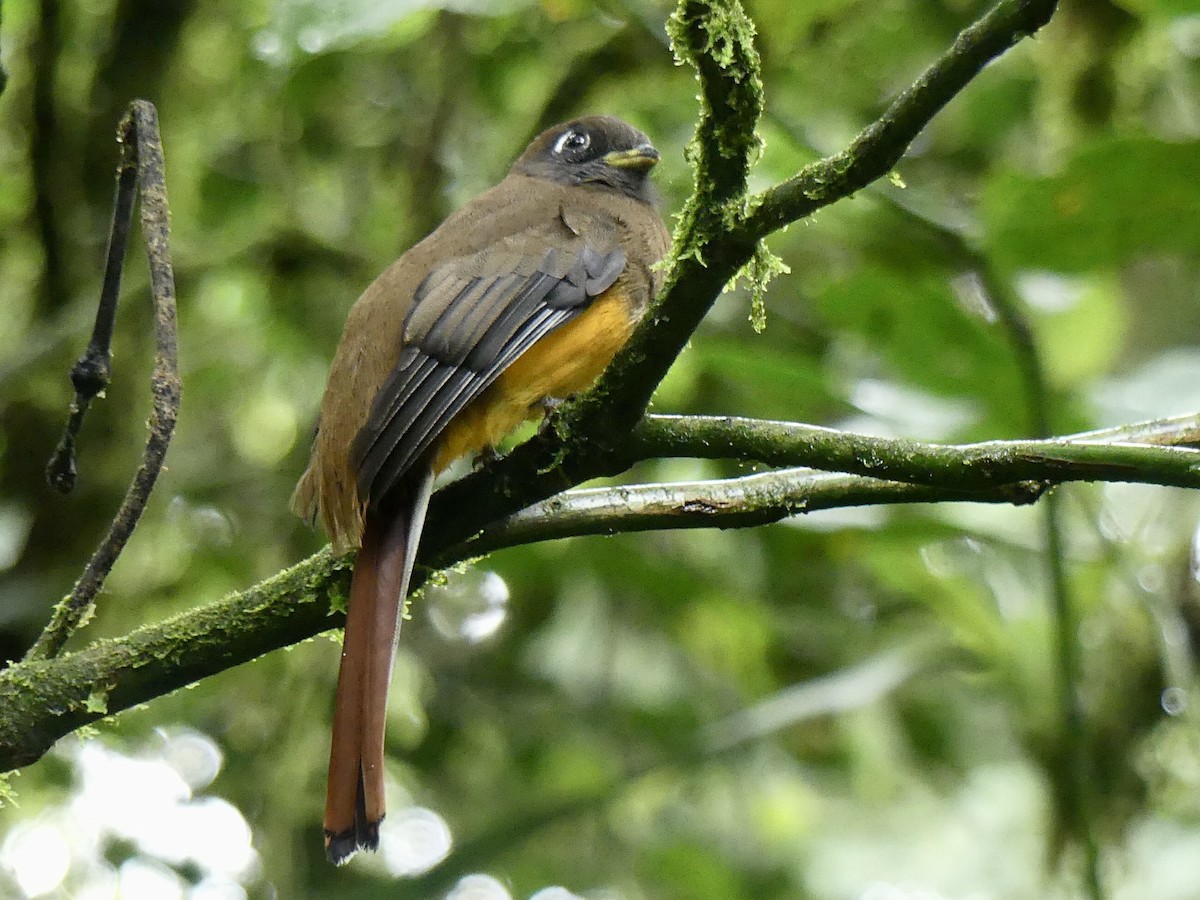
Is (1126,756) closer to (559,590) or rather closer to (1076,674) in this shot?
(1076,674)

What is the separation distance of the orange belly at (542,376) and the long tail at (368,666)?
0.51 meters

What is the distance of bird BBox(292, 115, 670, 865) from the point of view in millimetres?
2238

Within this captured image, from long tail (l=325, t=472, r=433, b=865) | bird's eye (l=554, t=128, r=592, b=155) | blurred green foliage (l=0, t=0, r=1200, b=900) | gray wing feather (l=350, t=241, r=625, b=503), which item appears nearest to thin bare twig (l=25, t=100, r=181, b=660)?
long tail (l=325, t=472, r=433, b=865)

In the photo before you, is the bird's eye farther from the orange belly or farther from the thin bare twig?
the thin bare twig

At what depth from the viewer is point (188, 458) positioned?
470 cm

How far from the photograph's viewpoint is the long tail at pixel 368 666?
2172mm

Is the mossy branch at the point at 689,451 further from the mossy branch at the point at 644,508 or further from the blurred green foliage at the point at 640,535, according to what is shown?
the blurred green foliage at the point at 640,535

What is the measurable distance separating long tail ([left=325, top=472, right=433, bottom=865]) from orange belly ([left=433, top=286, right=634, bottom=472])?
51cm

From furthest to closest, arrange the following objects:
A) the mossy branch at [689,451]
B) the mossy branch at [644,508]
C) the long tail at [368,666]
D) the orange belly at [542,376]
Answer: the orange belly at [542,376] < the long tail at [368,666] < the mossy branch at [644,508] < the mossy branch at [689,451]

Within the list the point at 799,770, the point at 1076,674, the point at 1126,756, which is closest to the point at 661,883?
the point at 799,770

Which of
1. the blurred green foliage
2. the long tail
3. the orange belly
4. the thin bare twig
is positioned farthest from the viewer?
the blurred green foliage

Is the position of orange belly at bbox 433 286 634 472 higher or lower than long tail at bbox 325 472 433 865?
higher

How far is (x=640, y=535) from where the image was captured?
4703 mm

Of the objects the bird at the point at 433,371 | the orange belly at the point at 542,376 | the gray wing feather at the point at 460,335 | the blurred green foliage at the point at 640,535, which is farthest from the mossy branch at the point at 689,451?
the blurred green foliage at the point at 640,535
